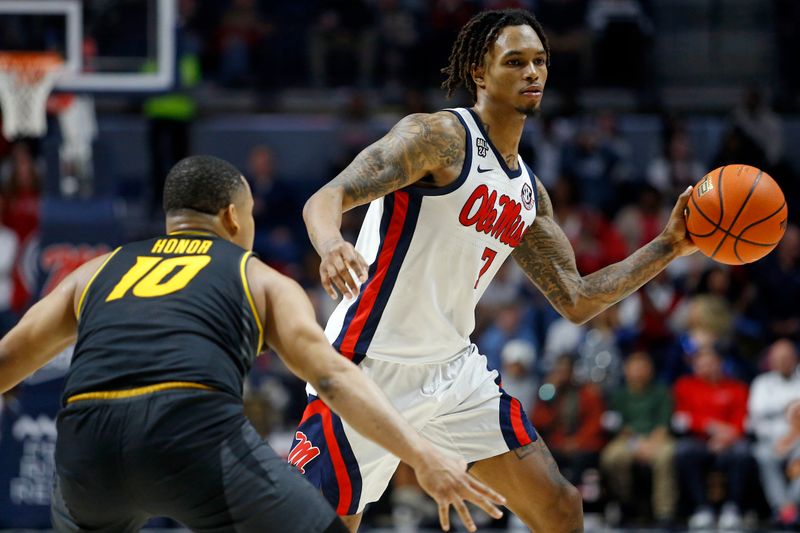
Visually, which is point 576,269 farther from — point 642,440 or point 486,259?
point 642,440

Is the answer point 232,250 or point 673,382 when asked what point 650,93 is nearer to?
point 673,382

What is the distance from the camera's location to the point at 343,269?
4.05 m

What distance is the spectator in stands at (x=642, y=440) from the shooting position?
10.4 m

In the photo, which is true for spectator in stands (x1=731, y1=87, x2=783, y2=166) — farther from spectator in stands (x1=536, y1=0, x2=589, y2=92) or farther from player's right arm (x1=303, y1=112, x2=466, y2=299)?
player's right arm (x1=303, y1=112, x2=466, y2=299)

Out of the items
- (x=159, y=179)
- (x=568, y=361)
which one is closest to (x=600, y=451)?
(x=568, y=361)

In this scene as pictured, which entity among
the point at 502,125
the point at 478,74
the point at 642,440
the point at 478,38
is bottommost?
the point at 642,440

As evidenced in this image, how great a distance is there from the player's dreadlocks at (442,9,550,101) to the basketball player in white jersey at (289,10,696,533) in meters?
0.02

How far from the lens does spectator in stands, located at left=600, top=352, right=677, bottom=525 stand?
1039cm

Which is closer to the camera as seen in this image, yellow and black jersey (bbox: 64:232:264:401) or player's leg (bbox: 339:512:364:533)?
yellow and black jersey (bbox: 64:232:264:401)

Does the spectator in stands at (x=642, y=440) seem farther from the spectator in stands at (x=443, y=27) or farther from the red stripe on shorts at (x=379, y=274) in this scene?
the spectator in stands at (x=443, y=27)

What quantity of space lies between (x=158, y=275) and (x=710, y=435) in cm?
777

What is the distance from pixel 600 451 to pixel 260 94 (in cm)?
751

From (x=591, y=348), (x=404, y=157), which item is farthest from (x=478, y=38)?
(x=591, y=348)

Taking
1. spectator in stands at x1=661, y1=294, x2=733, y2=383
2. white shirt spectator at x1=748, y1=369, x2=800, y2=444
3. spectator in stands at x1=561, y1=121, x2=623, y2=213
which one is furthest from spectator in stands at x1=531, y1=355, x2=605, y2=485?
spectator in stands at x1=561, y1=121, x2=623, y2=213
